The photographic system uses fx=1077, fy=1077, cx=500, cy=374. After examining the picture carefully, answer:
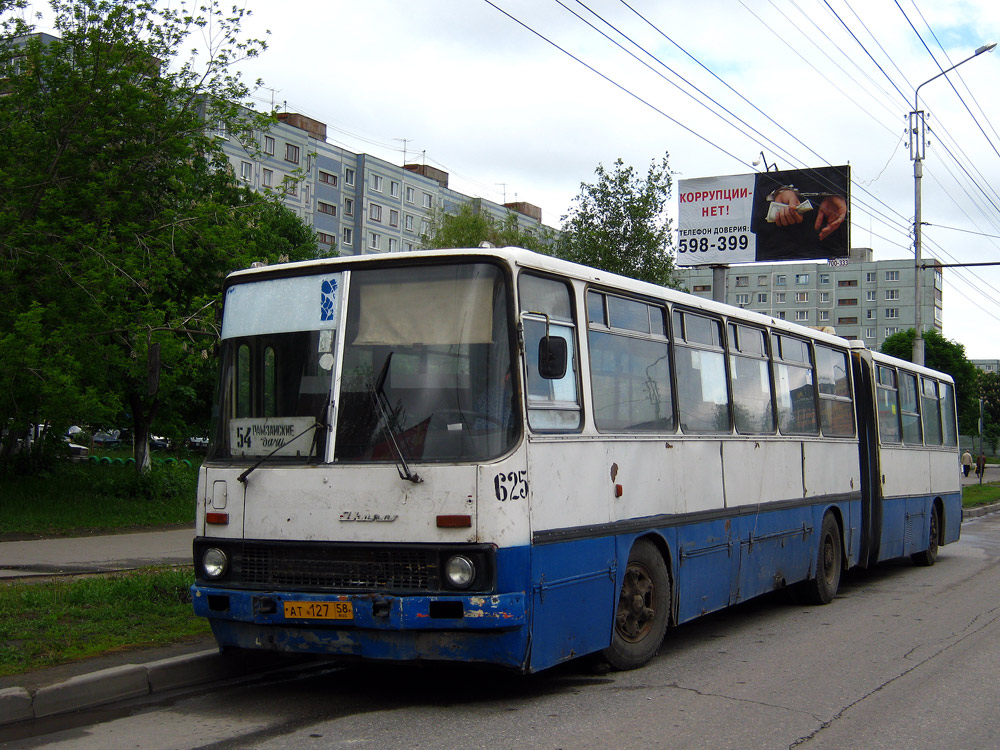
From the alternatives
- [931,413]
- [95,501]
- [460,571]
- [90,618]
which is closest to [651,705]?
[460,571]

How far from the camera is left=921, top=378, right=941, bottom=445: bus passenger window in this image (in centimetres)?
1580

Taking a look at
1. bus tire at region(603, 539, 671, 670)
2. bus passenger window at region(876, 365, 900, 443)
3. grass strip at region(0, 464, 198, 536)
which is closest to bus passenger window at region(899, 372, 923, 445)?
bus passenger window at region(876, 365, 900, 443)

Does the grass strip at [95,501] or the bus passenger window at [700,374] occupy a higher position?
the bus passenger window at [700,374]

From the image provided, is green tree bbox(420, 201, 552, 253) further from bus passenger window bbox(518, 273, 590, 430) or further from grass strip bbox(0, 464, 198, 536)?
bus passenger window bbox(518, 273, 590, 430)

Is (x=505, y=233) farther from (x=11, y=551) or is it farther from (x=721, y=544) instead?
(x=721, y=544)

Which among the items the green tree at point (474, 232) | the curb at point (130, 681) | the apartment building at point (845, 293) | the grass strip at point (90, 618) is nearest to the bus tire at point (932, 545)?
the grass strip at point (90, 618)

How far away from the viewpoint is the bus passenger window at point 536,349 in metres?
6.50

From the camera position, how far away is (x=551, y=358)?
20.8ft

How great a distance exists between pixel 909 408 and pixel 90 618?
1122 centimetres

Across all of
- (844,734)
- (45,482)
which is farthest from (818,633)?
(45,482)

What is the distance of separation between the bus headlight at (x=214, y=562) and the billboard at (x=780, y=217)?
70.1 ft

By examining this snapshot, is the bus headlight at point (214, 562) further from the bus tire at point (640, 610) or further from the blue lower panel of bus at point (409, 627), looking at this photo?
the bus tire at point (640, 610)

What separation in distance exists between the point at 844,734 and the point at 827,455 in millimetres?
6247

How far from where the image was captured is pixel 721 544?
890 cm
